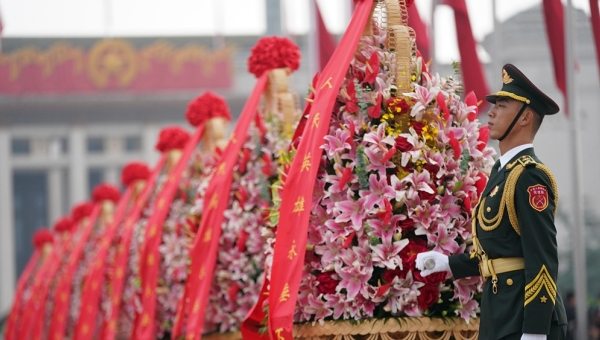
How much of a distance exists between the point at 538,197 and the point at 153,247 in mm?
3846

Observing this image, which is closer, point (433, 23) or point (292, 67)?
point (292, 67)

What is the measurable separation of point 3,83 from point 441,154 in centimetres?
Answer: 2827

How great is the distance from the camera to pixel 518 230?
345cm

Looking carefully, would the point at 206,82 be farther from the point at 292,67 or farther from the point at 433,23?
the point at 292,67

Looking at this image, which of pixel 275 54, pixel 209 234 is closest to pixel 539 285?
pixel 209 234

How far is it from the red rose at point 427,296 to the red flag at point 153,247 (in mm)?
2885

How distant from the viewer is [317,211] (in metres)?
4.21

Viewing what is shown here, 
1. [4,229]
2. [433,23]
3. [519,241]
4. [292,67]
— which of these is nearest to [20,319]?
[433,23]

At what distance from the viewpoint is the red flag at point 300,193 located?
13.2ft

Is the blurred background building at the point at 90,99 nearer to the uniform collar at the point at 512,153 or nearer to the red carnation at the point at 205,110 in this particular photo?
the red carnation at the point at 205,110

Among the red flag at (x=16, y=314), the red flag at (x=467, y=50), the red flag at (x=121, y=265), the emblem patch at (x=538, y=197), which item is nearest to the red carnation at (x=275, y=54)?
the red flag at (x=121, y=265)

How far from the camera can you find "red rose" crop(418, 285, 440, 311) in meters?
3.99

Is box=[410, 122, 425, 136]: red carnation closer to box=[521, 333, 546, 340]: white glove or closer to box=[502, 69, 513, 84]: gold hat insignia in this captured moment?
Result: box=[502, 69, 513, 84]: gold hat insignia

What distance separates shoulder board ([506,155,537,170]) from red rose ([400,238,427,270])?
645mm
